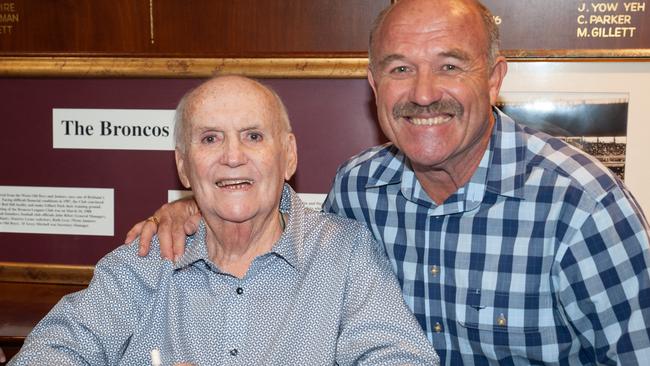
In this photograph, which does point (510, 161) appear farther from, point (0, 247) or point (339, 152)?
point (0, 247)

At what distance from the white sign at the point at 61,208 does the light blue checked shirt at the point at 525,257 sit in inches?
39.8

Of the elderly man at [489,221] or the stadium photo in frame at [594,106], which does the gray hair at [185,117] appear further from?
the stadium photo in frame at [594,106]

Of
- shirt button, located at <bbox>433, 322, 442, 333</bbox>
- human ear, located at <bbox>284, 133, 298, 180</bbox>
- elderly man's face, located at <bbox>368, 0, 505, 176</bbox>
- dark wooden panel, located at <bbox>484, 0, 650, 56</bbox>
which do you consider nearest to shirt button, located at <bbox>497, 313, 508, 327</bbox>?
shirt button, located at <bbox>433, 322, 442, 333</bbox>

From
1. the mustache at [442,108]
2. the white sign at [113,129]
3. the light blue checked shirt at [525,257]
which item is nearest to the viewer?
the light blue checked shirt at [525,257]

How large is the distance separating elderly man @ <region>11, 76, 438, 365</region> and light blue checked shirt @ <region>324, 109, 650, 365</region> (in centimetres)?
14

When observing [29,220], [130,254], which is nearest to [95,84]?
[29,220]

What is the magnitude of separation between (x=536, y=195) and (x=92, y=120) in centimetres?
147

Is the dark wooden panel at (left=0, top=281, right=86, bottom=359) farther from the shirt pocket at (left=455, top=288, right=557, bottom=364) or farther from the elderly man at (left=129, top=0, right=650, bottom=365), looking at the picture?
the shirt pocket at (left=455, top=288, right=557, bottom=364)

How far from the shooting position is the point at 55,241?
2494 mm

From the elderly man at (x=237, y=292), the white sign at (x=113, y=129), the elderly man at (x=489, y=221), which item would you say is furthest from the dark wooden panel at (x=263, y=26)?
the elderly man at (x=237, y=292)

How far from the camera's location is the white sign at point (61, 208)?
246cm

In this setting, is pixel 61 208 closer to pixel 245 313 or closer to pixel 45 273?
pixel 45 273

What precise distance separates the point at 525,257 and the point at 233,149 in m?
0.76

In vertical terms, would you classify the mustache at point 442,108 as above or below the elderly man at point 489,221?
above
